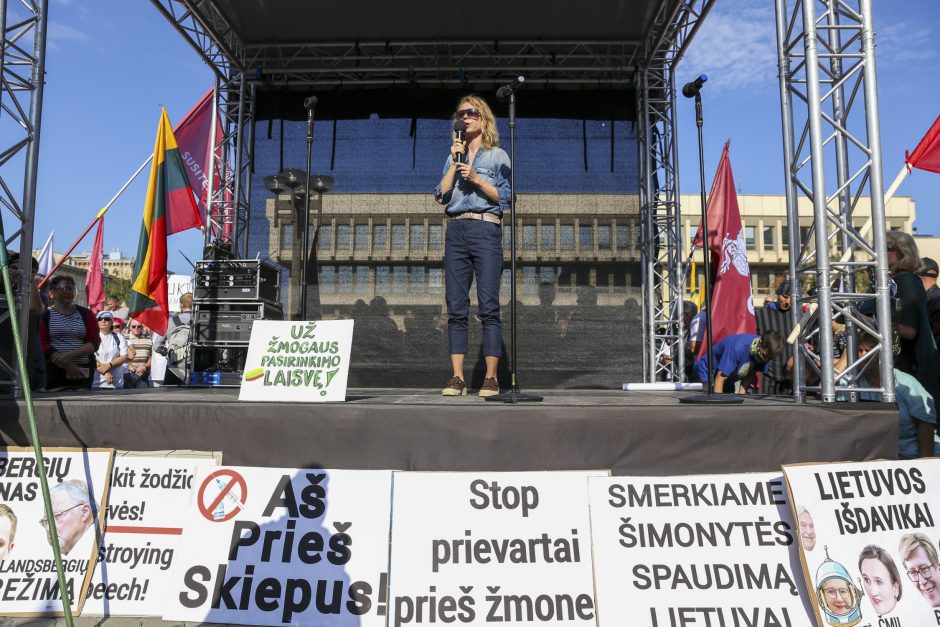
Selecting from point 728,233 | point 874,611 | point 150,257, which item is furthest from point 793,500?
point 150,257

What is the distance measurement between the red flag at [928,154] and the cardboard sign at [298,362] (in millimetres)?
3438

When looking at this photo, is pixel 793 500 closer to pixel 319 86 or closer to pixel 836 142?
pixel 836 142

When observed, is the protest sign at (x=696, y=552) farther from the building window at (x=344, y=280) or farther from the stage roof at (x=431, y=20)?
the stage roof at (x=431, y=20)

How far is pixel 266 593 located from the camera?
6.65ft

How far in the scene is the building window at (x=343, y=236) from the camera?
6387mm

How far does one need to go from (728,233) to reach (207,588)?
18.9 ft

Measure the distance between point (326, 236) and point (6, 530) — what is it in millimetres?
4519

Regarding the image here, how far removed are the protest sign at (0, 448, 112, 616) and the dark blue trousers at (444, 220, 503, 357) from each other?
1710mm

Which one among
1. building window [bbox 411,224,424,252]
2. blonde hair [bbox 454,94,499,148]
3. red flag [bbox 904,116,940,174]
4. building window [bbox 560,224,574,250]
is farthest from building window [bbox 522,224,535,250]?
red flag [bbox 904,116,940,174]

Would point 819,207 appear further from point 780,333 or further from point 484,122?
point 780,333

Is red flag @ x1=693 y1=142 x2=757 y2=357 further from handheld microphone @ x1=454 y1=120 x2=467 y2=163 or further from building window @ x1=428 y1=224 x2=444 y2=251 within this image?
handheld microphone @ x1=454 y1=120 x2=467 y2=163

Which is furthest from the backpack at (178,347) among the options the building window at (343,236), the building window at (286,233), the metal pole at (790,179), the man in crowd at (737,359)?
the metal pole at (790,179)

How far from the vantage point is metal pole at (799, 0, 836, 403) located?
258cm

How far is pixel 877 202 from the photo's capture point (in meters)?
2.64
